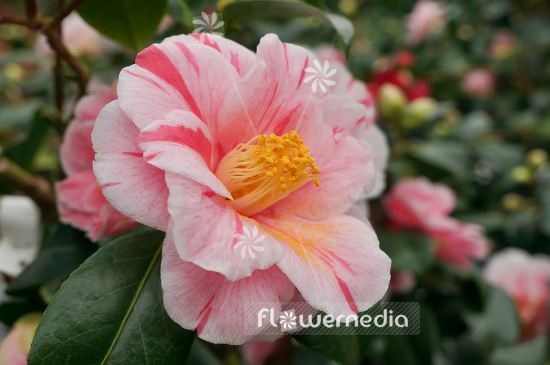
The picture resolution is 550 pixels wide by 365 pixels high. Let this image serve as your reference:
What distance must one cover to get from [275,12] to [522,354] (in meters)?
1.03

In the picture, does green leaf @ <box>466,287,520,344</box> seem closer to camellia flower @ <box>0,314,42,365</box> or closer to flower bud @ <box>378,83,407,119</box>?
flower bud @ <box>378,83,407,119</box>

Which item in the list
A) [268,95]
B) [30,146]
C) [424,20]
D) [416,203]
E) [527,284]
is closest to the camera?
[268,95]

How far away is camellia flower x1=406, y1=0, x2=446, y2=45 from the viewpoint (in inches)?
77.4

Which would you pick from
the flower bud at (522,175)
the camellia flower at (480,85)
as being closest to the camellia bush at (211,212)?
the flower bud at (522,175)

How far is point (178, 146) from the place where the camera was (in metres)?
0.43

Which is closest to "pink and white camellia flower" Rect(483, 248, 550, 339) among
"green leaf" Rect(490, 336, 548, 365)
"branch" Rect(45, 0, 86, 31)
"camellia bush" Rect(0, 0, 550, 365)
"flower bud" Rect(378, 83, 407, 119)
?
"green leaf" Rect(490, 336, 548, 365)

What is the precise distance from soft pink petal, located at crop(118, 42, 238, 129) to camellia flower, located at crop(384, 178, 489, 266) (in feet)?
2.08

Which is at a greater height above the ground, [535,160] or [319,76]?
[319,76]

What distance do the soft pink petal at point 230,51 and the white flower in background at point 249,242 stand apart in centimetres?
19

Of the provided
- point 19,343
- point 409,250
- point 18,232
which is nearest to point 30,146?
point 18,232

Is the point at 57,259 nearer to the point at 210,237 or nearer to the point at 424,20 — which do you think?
the point at 210,237

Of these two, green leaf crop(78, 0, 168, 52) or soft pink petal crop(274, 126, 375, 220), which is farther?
green leaf crop(78, 0, 168, 52)

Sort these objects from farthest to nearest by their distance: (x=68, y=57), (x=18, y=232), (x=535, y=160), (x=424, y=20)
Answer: (x=424, y=20)
(x=535, y=160)
(x=18, y=232)
(x=68, y=57)

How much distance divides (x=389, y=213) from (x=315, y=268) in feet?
2.13
